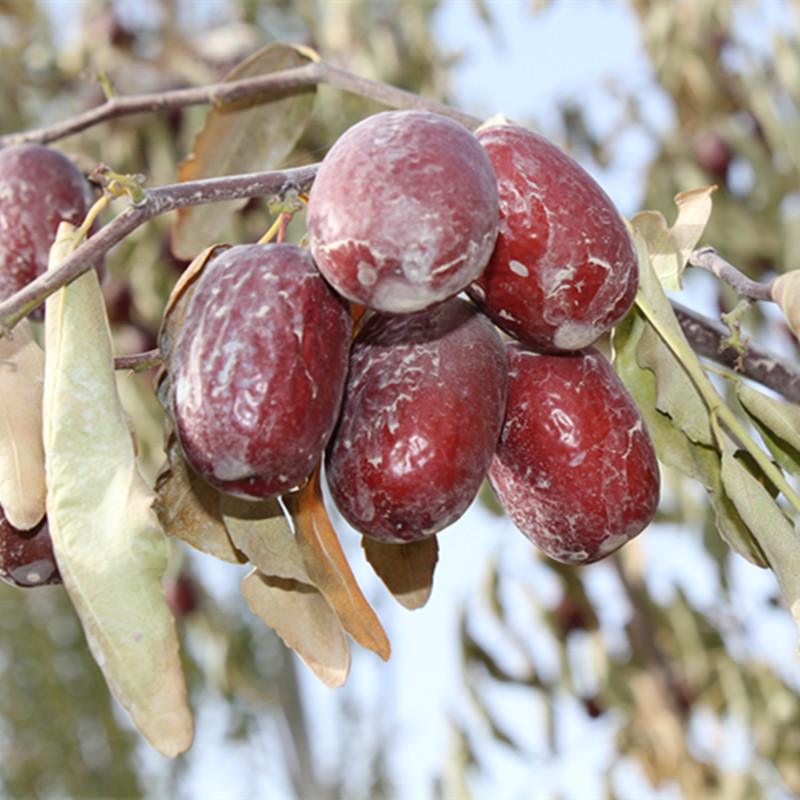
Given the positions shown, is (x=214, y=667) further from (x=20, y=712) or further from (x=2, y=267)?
(x=20, y=712)

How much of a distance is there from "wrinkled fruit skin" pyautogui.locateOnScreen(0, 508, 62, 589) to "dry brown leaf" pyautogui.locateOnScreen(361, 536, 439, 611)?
0.94 feet

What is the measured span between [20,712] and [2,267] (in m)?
5.82

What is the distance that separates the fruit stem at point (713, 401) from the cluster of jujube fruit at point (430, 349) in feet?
0.19

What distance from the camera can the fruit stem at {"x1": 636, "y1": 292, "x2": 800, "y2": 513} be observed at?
78 cm

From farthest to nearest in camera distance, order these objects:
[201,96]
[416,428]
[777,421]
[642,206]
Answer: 1. [642,206]
2. [201,96]
3. [777,421]
4. [416,428]

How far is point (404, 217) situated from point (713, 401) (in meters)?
0.34

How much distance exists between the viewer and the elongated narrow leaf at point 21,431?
699 mm

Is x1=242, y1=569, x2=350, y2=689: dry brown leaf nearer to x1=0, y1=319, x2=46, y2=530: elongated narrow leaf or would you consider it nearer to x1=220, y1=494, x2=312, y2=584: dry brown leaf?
x1=220, y1=494, x2=312, y2=584: dry brown leaf

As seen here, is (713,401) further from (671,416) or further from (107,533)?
(107,533)

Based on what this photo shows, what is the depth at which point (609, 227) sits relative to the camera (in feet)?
2.42

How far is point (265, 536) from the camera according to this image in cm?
80

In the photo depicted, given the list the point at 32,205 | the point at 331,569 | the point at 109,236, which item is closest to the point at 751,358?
the point at 331,569

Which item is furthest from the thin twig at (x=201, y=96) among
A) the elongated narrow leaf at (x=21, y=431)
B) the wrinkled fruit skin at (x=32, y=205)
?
the elongated narrow leaf at (x=21, y=431)

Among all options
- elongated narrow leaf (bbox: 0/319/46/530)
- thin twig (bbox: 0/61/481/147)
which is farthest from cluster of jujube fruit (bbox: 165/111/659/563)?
thin twig (bbox: 0/61/481/147)
